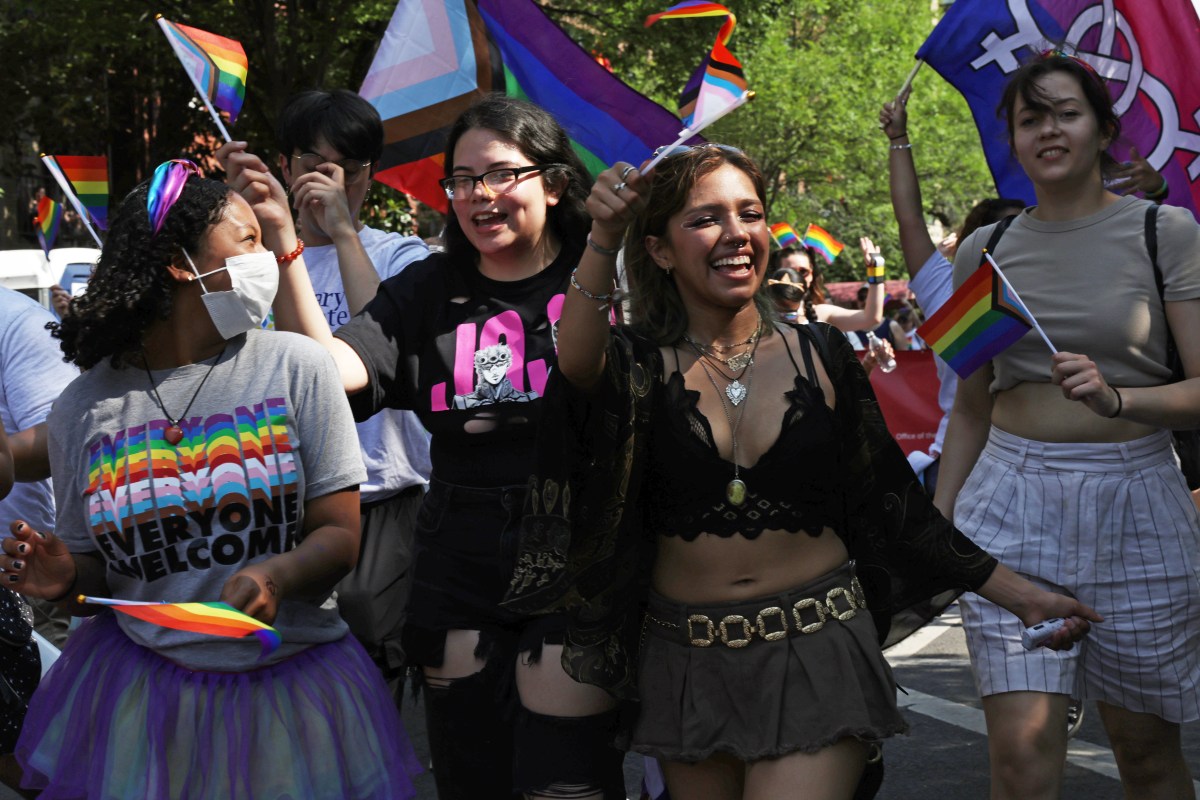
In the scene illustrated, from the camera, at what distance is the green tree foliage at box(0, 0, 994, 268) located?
63.9 ft

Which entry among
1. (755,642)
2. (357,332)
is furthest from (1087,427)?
(357,332)

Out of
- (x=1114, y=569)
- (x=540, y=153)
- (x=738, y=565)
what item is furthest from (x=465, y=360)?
(x=1114, y=569)

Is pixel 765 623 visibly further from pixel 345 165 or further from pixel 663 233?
pixel 345 165

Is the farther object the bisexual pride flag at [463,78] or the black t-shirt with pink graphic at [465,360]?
the bisexual pride flag at [463,78]

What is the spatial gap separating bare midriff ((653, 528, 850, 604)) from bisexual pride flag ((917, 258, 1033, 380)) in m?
1.09

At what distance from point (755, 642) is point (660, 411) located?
0.52 m

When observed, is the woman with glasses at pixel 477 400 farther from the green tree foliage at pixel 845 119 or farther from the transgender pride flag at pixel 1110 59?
the green tree foliage at pixel 845 119

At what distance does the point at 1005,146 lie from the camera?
18.1ft

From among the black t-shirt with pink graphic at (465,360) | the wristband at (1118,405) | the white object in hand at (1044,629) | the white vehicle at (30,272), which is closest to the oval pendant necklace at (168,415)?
the black t-shirt with pink graphic at (465,360)

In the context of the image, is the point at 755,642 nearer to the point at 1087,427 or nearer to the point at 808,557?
the point at 808,557

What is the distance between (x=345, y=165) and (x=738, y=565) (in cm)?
247

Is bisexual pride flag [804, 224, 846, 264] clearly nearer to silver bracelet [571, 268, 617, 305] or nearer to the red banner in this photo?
the red banner

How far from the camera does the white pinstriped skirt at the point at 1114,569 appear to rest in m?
4.21

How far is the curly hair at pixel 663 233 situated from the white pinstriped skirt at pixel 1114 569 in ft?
3.80
